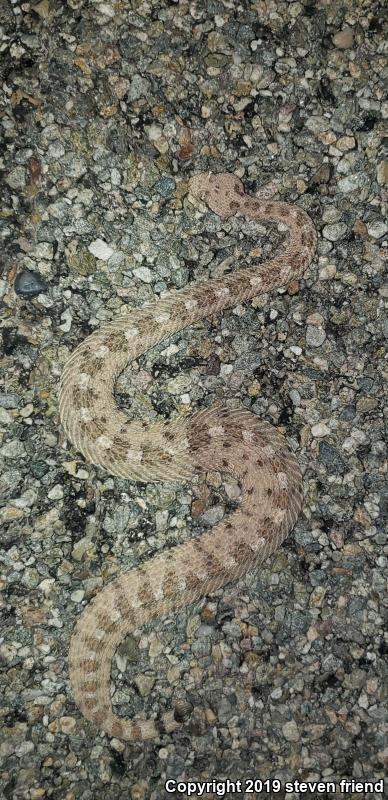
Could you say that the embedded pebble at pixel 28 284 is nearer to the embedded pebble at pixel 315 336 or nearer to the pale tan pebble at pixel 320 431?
the embedded pebble at pixel 315 336

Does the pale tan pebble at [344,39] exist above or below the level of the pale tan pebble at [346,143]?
above

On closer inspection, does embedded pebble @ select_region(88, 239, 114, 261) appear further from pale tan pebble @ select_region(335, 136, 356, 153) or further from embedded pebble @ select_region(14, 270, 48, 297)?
pale tan pebble @ select_region(335, 136, 356, 153)

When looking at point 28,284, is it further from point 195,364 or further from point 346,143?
point 346,143

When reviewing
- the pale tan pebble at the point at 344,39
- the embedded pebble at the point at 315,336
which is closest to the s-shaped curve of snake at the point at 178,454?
the embedded pebble at the point at 315,336

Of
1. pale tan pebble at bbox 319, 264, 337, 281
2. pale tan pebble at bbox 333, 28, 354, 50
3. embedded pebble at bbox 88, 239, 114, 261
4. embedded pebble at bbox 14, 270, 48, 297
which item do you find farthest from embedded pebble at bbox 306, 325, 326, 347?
pale tan pebble at bbox 333, 28, 354, 50

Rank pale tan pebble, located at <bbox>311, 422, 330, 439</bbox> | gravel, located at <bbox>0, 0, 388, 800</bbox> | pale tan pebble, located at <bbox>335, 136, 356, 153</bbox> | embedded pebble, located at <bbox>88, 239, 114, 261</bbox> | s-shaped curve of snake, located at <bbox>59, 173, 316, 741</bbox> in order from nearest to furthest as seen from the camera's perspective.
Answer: gravel, located at <bbox>0, 0, 388, 800</bbox> < s-shaped curve of snake, located at <bbox>59, 173, 316, 741</bbox> < pale tan pebble, located at <bbox>311, 422, 330, 439</bbox> < embedded pebble, located at <bbox>88, 239, 114, 261</bbox> < pale tan pebble, located at <bbox>335, 136, 356, 153</bbox>

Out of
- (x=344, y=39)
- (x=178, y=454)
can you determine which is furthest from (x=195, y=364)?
(x=344, y=39)
